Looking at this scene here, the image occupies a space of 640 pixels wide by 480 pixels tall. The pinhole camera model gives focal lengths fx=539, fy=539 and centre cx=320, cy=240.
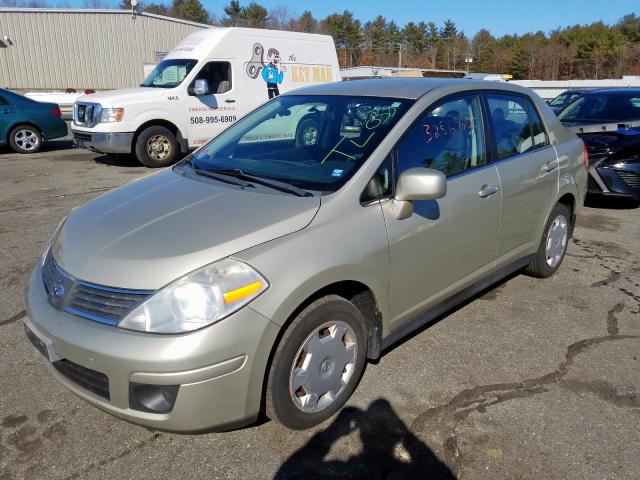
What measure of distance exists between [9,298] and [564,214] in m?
4.68

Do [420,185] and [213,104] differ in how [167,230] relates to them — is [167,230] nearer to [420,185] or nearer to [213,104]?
[420,185]

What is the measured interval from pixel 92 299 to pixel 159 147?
8.56 meters

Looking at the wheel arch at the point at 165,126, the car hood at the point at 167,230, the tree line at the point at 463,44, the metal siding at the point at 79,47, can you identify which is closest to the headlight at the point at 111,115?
the wheel arch at the point at 165,126

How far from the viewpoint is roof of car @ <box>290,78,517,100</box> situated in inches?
136

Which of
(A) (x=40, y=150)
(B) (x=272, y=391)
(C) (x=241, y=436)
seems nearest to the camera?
(B) (x=272, y=391)

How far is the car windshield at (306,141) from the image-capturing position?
3.06 metres

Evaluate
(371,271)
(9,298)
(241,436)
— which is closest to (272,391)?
(241,436)

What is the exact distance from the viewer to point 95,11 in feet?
105

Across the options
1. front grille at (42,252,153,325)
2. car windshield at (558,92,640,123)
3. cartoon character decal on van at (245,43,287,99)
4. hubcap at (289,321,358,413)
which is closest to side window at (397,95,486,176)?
hubcap at (289,321,358,413)

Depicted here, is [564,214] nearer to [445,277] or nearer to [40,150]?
[445,277]

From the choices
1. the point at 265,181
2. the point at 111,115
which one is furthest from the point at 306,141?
the point at 111,115

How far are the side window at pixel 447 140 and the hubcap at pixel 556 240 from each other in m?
1.38

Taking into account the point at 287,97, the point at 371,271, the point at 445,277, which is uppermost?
the point at 287,97

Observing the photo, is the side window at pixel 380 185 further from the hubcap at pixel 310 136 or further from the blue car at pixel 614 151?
the blue car at pixel 614 151
